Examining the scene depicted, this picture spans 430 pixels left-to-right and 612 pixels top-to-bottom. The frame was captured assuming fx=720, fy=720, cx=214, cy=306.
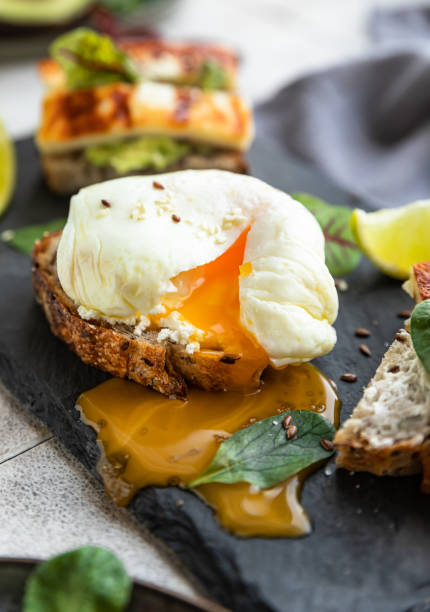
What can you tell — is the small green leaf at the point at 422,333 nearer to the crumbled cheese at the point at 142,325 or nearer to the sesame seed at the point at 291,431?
the sesame seed at the point at 291,431

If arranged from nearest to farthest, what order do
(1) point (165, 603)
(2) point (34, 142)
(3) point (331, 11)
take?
(1) point (165, 603)
(2) point (34, 142)
(3) point (331, 11)

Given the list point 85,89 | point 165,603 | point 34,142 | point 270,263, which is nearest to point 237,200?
point 270,263

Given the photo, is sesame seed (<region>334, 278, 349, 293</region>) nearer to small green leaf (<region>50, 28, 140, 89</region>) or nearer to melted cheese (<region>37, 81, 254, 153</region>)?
melted cheese (<region>37, 81, 254, 153</region>)

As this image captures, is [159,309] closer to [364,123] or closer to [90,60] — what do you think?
[90,60]

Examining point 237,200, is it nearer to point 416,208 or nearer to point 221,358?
point 221,358

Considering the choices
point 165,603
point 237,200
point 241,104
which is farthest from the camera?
point 241,104

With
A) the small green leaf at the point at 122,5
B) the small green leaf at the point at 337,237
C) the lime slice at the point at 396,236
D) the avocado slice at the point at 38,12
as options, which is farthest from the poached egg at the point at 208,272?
the small green leaf at the point at 122,5

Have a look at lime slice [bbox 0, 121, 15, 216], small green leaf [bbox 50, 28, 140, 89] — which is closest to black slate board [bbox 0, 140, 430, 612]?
lime slice [bbox 0, 121, 15, 216]
